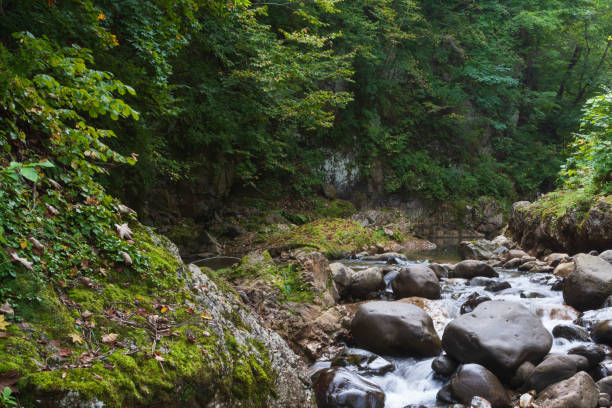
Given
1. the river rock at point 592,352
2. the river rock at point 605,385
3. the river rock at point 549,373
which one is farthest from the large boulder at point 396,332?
the river rock at point 605,385

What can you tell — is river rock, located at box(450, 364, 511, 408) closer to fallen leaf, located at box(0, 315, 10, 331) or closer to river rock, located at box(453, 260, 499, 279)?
fallen leaf, located at box(0, 315, 10, 331)

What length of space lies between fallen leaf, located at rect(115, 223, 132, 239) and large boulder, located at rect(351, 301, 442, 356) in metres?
3.27

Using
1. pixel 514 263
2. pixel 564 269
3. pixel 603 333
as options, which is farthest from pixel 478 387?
pixel 514 263

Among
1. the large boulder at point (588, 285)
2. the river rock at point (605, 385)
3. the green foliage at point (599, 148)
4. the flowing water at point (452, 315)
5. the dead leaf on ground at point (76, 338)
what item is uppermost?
the green foliage at point (599, 148)

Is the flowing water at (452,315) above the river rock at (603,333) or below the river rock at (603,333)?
below

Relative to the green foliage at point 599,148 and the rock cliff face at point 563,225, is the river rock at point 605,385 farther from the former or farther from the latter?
the green foliage at point 599,148

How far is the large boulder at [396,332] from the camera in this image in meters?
4.80

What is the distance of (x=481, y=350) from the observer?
4258 millimetres

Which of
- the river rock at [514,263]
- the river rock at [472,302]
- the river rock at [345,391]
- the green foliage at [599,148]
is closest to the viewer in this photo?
the river rock at [345,391]

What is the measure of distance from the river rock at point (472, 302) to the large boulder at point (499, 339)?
3.88ft

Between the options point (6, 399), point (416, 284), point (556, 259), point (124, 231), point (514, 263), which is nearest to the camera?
point (6, 399)

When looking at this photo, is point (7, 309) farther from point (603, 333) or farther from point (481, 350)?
point (603, 333)

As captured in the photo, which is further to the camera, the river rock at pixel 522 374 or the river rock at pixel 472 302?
the river rock at pixel 472 302

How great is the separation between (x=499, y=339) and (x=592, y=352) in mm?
979
